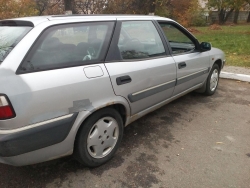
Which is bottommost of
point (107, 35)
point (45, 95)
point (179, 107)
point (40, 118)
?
point (179, 107)

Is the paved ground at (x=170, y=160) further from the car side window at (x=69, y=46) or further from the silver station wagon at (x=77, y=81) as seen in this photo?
the car side window at (x=69, y=46)

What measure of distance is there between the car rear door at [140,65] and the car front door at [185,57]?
0.21 meters

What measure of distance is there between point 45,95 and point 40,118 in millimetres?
194

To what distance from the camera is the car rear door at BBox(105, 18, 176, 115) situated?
248 cm

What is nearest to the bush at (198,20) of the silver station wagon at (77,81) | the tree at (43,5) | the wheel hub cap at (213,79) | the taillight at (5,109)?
the tree at (43,5)

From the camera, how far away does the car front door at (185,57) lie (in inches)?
134

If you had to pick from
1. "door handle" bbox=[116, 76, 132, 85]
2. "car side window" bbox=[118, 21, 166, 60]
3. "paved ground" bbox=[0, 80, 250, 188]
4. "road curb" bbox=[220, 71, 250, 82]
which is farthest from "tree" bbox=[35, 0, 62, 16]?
"door handle" bbox=[116, 76, 132, 85]

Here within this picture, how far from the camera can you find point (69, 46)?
2.23 metres

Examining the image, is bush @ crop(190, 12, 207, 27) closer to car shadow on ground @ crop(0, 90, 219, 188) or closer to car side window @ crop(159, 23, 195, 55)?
car side window @ crop(159, 23, 195, 55)

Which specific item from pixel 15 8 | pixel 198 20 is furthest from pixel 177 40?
pixel 198 20

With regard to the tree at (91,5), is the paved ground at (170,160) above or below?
below

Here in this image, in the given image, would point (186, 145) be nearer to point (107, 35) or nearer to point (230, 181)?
point (230, 181)

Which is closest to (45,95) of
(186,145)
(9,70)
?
(9,70)

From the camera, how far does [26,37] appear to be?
78.2 inches
